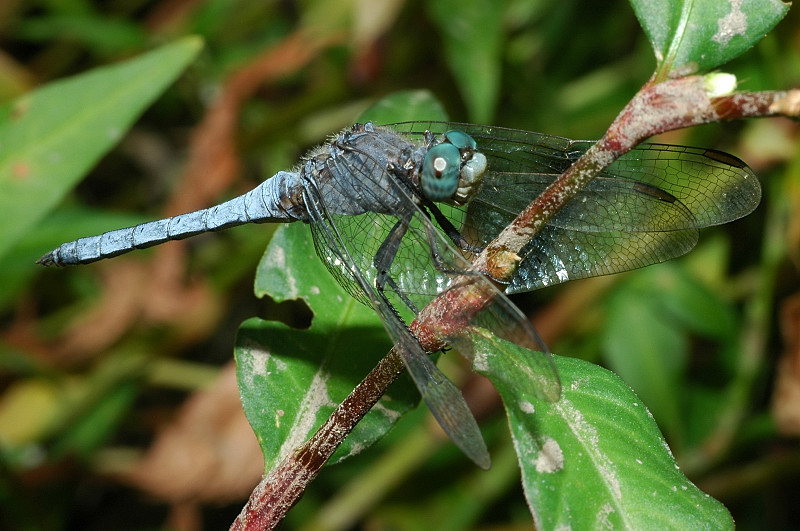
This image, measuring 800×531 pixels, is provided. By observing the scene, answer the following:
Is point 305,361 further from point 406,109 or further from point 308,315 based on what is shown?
point 308,315

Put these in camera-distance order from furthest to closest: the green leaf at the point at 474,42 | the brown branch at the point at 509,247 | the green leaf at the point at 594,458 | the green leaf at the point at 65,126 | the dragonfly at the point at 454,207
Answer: the green leaf at the point at 474,42
the green leaf at the point at 65,126
the dragonfly at the point at 454,207
the green leaf at the point at 594,458
the brown branch at the point at 509,247

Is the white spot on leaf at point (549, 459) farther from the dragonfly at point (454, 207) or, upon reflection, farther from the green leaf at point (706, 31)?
the green leaf at point (706, 31)

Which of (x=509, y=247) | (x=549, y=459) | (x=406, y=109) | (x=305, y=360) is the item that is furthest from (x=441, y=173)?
(x=549, y=459)

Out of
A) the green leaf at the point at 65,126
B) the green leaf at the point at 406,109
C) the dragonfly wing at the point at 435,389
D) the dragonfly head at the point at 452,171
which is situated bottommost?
the dragonfly wing at the point at 435,389

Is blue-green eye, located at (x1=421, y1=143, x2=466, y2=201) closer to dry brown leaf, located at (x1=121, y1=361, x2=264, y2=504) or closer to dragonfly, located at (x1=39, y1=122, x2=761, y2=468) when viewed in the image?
dragonfly, located at (x1=39, y1=122, x2=761, y2=468)

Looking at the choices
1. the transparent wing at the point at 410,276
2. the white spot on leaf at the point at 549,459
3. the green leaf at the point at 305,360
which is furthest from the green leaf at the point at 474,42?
the white spot on leaf at the point at 549,459

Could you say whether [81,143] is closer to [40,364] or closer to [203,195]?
[203,195]

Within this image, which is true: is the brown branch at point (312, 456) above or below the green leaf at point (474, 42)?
below
